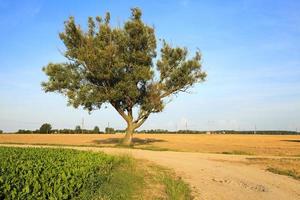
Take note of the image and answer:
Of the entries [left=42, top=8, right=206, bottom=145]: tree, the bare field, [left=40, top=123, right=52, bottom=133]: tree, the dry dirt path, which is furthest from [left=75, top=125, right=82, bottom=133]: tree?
the dry dirt path

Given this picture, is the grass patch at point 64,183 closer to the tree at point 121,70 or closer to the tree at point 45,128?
the tree at point 121,70

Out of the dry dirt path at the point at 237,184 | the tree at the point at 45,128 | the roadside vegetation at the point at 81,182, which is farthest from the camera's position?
the tree at the point at 45,128

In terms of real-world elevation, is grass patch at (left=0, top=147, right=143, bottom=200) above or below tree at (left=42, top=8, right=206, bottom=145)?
below

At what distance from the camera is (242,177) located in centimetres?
1870

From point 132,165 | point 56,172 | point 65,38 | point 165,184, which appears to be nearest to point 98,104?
point 65,38

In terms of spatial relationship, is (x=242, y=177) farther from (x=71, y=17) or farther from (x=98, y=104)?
(x=71, y=17)

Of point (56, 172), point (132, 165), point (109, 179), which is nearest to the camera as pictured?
point (56, 172)

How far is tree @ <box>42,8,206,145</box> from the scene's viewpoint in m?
43.8

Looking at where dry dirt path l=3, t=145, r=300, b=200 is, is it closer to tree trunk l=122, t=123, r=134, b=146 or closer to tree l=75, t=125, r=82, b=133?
tree trunk l=122, t=123, r=134, b=146

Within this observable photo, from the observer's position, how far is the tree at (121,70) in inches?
1722

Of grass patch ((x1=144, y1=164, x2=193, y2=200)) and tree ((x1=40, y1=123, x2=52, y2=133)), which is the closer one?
grass patch ((x1=144, y1=164, x2=193, y2=200))

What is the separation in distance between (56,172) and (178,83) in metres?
36.7

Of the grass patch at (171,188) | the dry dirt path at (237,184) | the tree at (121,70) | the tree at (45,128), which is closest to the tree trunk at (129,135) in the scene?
the tree at (121,70)

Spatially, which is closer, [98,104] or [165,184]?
[165,184]
